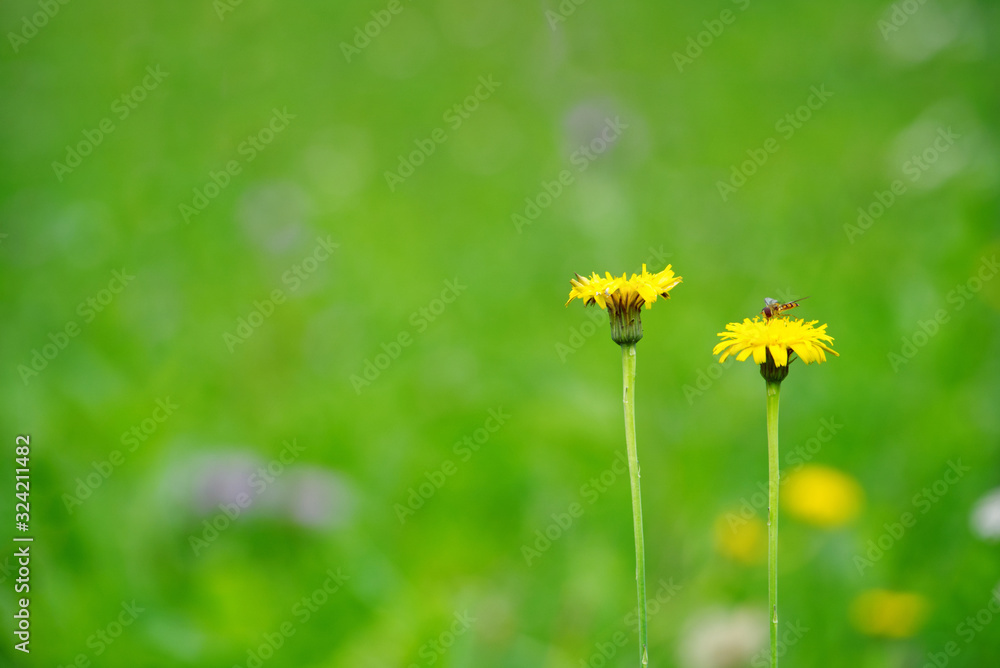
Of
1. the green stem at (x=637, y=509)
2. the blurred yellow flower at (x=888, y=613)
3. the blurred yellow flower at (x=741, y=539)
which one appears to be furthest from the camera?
the blurred yellow flower at (x=741, y=539)

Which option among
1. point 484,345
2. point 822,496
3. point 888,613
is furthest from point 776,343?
point 484,345

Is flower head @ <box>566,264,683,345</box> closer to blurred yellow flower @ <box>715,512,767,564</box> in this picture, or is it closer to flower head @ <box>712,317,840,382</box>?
flower head @ <box>712,317,840,382</box>

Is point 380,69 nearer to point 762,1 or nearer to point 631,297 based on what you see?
point 762,1

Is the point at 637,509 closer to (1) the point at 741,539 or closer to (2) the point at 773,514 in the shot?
(2) the point at 773,514

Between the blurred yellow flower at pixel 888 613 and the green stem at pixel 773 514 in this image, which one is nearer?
the green stem at pixel 773 514

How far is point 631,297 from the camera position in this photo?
874 mm

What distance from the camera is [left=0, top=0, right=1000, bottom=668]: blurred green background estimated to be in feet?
5.80

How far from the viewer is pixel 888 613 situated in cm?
166

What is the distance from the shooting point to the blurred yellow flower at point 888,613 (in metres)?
1.63

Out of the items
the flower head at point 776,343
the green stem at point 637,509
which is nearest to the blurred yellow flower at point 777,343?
the flower head at point 776,343

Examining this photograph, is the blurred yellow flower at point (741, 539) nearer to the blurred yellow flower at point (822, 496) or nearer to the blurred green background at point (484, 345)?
the blurred green background at point (484, 345)

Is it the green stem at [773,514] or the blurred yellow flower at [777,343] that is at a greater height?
the blurred yellow flower at [777,343]

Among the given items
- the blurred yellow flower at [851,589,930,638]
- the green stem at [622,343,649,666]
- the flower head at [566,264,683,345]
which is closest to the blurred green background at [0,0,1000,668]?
the blurred yellow flower at [851,589,930,638]

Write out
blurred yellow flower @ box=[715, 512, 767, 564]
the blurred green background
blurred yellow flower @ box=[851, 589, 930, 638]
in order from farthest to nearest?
blurred yellow flower @ box=[715, 512, 767, 564] → the blurred green background → blurred yellow flower @ box=[851, 589, 930, 638]
